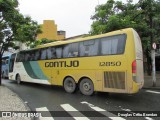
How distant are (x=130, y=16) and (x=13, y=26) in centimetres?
855

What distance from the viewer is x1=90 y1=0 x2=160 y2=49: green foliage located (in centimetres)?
1564

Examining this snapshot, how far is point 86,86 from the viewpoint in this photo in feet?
43.2

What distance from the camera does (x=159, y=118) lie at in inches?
312

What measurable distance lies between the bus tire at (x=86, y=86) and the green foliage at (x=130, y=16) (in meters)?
4.37

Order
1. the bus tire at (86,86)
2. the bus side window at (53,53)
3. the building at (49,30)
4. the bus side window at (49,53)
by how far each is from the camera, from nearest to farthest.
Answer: the bus tire at (86,86), the bus side window at (53,53), the bus side window at (49,53), the building at (49,30)

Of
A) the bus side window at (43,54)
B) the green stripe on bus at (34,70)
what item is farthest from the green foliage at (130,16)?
the green stripe on bus at (34,70)

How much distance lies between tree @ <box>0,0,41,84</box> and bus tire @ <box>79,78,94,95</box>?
667cm

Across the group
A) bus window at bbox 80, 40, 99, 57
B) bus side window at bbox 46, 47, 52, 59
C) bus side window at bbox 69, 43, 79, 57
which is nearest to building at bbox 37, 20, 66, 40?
bus side window at bbox 46, 47, 52, 59

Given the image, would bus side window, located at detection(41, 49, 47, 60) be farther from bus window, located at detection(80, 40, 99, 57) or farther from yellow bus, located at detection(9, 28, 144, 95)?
bus window, located at detection(80, 40, 99, 57)

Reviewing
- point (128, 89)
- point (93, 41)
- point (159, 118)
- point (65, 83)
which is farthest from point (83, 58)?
point (159, 118)

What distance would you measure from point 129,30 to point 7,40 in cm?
1106

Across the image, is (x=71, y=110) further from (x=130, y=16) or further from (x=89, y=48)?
(x=130, y=16)

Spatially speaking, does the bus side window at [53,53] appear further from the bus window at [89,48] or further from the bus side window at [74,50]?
the bus window at [89,48]

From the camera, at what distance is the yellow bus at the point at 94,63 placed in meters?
11.0
